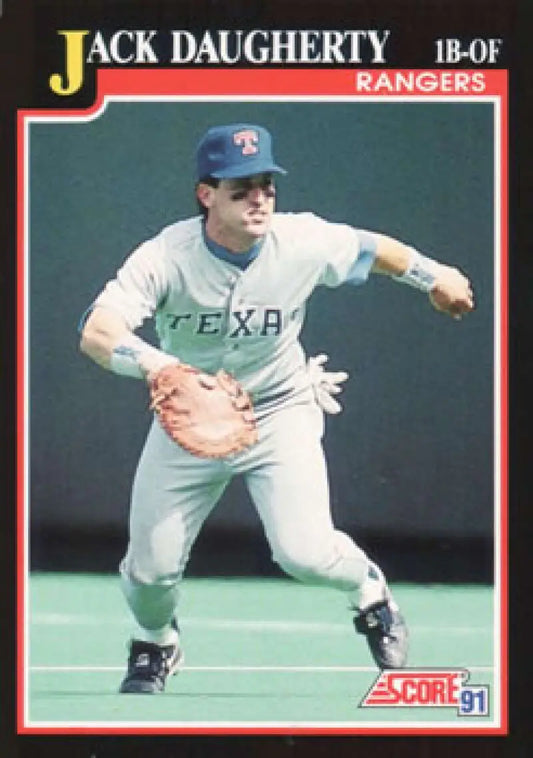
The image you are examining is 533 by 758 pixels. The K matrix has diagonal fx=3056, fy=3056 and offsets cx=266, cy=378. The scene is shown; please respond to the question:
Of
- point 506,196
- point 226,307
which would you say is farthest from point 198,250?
point 506,196

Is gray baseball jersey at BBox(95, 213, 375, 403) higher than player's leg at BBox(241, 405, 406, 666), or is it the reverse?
gray baseball jersey at BBox(95, 213, 375, 403)

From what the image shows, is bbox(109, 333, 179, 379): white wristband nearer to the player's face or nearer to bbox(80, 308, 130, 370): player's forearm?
bbox(80, 308, 130, 370): player's forearm

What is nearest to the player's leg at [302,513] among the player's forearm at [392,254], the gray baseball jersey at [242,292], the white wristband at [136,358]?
the gray baseball jersey at [242,292]

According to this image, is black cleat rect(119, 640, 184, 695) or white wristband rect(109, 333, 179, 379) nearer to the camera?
white wristband rect(109, 333, 179, 379)

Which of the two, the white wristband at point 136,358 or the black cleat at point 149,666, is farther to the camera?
the black cleat at point 149,666

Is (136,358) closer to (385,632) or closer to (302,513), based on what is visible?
(302,513)

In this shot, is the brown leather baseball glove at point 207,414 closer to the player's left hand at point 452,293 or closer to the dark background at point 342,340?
the dark background at point 342,340

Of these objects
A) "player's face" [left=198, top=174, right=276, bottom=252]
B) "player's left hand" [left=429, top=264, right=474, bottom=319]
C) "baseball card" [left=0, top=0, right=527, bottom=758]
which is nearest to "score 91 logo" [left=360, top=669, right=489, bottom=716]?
"baseball card" [left=0, top=0, right=527, bottom=758]
